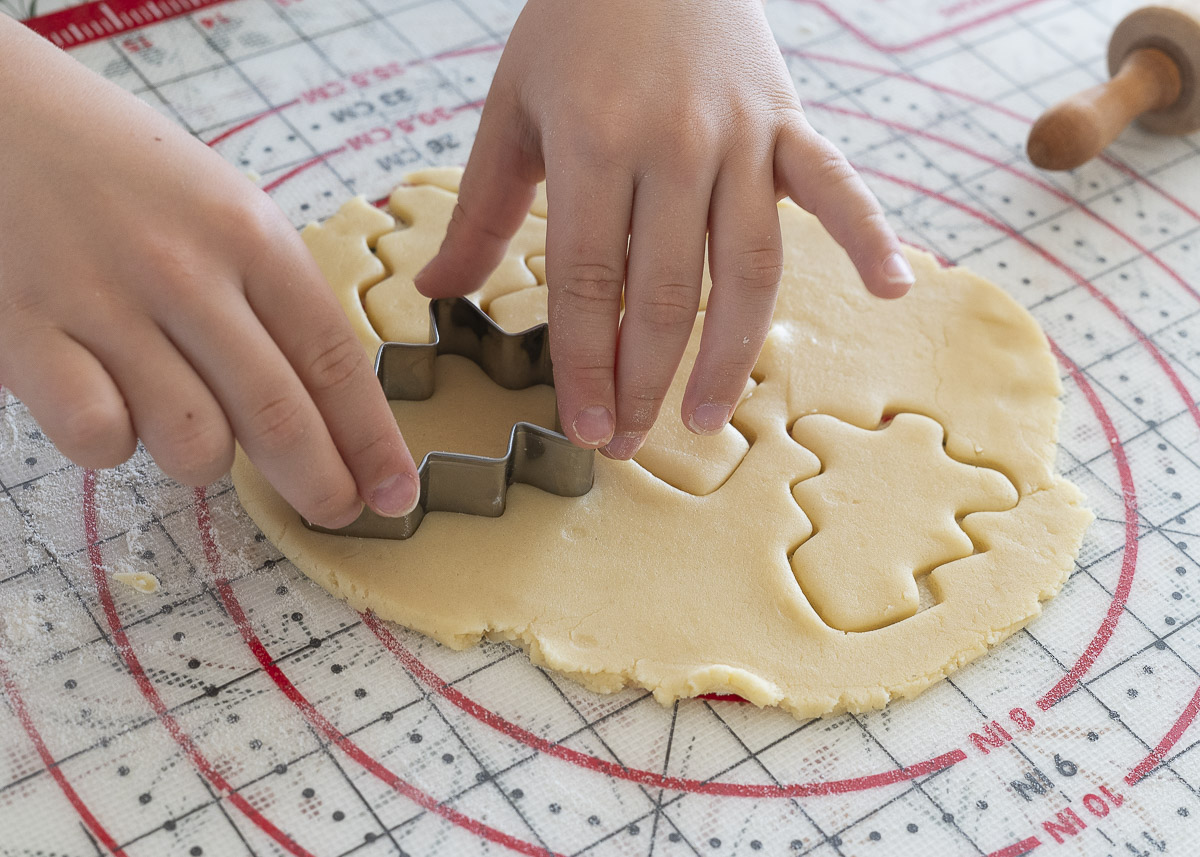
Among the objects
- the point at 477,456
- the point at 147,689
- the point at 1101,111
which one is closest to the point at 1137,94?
the point at 1101,111

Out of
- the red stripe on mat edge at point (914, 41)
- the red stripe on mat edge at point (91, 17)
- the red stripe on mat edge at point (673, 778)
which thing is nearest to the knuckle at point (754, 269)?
the red stripe on mat edge at point (673, 778)

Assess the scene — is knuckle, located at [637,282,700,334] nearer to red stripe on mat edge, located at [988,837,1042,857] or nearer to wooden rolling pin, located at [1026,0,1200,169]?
red stripe on mat edge, located at [988,837,1042,857]

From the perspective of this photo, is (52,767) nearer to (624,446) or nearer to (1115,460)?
(624,446)

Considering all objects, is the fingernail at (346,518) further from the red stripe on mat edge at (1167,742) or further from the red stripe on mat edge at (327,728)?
the red stripe on mat edge at (1167,742)

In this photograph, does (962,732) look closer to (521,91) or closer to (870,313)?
(870,313)

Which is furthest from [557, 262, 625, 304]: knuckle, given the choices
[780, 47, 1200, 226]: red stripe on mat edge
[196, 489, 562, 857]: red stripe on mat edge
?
[780, 47, 1200, 226]: red stripe on mat edge
